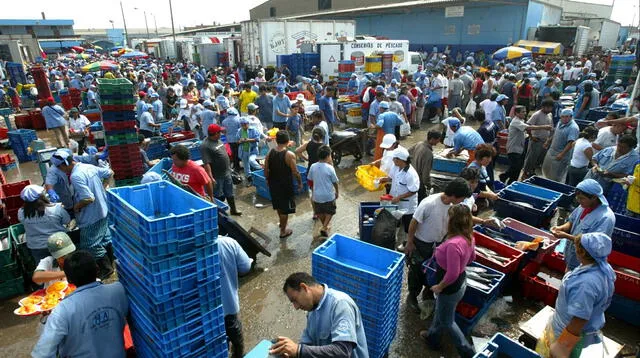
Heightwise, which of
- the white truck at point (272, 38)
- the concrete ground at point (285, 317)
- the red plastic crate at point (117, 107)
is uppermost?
the white truck at point (272, 38)

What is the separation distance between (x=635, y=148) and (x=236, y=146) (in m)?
8.45

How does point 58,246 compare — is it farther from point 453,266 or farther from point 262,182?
point 262,182

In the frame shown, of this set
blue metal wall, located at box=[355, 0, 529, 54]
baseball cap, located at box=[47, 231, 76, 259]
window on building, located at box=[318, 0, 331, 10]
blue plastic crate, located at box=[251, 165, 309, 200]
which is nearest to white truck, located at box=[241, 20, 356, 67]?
→ blue metal wall, located at box=[355, 0, 529, 54]

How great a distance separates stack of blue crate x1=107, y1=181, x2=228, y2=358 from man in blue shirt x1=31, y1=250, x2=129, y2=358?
0.21m

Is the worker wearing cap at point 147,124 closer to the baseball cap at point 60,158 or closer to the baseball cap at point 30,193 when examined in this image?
the baseball cap at point 60,158

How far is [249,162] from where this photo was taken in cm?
977

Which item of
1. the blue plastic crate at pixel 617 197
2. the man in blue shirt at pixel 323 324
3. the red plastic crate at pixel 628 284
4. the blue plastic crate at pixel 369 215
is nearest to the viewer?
the man in blue shirt at pixel 323 324

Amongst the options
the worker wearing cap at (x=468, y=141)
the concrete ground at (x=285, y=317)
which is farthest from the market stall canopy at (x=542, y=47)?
the concrete ground at (x=285, y=317)

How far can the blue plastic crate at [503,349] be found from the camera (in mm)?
3426

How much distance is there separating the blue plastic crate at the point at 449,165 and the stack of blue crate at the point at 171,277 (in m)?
6.46

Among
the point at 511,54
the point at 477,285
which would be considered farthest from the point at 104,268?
the point at 511,54

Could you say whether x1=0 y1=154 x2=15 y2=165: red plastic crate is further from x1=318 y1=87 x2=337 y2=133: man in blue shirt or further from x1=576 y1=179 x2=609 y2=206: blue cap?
x1=576 y1=179 x2=609 y2=206: blue cap

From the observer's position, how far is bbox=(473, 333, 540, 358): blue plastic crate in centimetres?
343

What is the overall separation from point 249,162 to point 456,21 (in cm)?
3225
